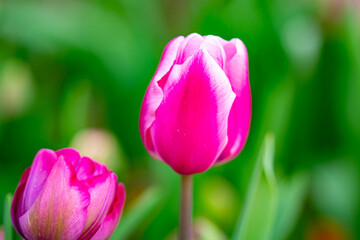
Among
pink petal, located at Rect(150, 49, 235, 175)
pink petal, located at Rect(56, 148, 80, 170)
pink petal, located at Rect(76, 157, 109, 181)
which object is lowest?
pink petal, located at Rect(76, 157, 109, 181)

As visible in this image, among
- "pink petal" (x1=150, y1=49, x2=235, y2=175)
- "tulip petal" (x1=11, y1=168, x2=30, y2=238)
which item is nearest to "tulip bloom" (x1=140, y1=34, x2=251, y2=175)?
"pink petal" (x1=150, y1=49, x2=235, y2=175)

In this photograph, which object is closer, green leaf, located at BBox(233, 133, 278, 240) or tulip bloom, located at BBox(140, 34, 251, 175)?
tulip bloom, located at BBox(140, 34, 251, 175)

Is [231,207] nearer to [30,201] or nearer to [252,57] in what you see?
[252,57]

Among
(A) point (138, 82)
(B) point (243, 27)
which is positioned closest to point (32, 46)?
(A) point (138, 82)

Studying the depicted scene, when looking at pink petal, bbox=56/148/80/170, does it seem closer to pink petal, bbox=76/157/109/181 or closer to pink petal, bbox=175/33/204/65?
pink petal, bbox=76/157/109/181

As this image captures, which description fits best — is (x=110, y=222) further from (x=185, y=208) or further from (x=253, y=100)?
(x=253, y=100)

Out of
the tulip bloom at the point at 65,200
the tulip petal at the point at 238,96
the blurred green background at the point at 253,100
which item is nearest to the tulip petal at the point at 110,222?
the tulip bloom at the point at 65,200
